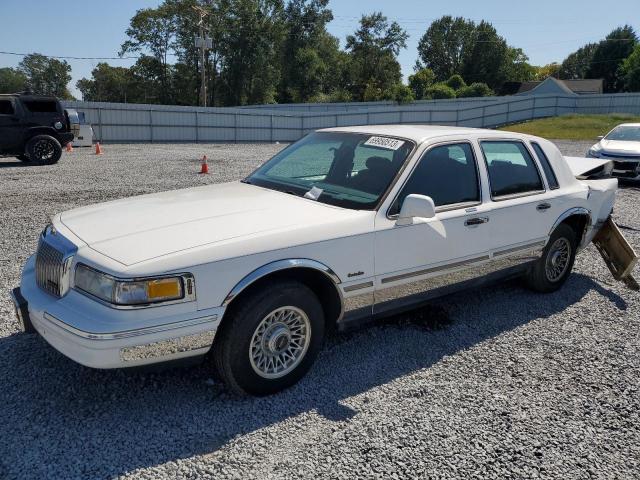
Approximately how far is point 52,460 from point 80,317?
73 cm

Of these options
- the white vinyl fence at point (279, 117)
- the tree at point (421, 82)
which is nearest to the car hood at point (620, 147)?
the white vinyl fence at point (279, 117)

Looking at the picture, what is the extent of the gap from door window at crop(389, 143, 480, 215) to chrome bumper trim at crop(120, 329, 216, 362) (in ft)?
5.17

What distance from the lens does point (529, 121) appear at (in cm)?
3731

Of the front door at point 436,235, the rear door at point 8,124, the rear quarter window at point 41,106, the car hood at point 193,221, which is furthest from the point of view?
the rear quarter window at point 41,106

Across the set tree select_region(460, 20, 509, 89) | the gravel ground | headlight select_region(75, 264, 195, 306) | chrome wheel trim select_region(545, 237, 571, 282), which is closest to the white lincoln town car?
headlight select_region(75, 264, 195, 306)

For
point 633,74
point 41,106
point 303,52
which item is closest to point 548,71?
point 633,74

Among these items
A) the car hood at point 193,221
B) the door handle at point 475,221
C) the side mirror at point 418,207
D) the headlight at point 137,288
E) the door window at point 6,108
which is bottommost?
the headlight at point 137,288

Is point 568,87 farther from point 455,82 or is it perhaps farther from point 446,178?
point 446,178

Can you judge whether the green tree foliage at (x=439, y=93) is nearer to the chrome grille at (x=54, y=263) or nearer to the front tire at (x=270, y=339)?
the front tire at (x=270, y=339)

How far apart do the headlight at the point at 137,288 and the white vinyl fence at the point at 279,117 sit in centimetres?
2414

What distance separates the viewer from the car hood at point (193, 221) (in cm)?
295

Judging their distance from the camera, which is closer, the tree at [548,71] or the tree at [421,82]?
the tree at [421,82]

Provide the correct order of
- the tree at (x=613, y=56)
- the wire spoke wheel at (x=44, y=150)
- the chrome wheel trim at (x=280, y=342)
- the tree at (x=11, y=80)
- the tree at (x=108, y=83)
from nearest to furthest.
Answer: the chrome wheel trim at (x=280, y=342), the wire spoke wheel at (x=44, y=150), the tree at (x=108, y=83), the tree at (x=613, y=56), the tree at (x=11, y=80)

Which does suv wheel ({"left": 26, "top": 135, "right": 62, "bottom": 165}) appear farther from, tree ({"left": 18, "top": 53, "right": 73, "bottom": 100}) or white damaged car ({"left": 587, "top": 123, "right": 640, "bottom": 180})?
tree ({"left": 18, "top": 53, "right": 73, "bottom": 100})
